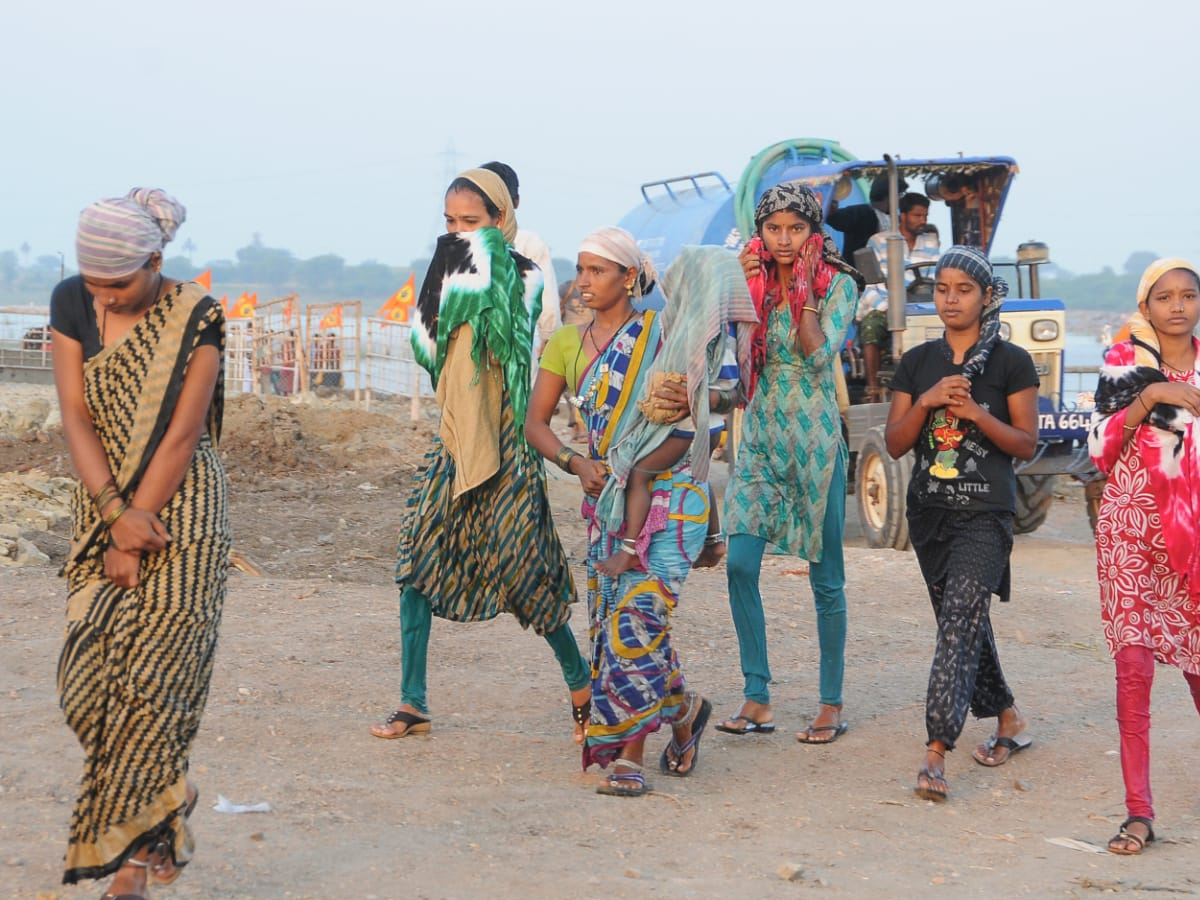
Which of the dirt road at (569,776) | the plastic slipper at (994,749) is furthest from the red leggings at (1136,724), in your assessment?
the plastic slipper at (994,749)

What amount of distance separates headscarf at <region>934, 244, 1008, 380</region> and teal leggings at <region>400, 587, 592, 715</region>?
5.47ft

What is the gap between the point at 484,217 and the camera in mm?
5285

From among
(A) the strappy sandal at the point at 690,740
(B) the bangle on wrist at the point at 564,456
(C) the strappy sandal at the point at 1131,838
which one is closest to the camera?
(C) the strappy sandal at the point at 1131,838

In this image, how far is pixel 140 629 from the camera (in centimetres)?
352

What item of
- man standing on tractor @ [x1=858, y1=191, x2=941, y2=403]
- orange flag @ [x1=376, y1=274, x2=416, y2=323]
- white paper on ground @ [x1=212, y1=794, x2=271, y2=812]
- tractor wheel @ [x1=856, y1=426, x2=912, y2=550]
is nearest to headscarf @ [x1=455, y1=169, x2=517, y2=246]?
white paper on ground @ [x1=212, y1=794, x2=271, y2=812]

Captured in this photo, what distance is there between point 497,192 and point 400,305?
22526mm

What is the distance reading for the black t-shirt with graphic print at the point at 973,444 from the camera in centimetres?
499

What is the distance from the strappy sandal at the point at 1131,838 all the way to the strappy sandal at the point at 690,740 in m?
1.34

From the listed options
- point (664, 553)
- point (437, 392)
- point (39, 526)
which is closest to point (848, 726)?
point (664, 553)

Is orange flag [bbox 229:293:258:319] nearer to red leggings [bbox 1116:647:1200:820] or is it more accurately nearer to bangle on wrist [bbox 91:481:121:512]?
red leggings [bbox 1116:647:1200:820]

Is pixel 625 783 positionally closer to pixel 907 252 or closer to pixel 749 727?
pixel 749 727

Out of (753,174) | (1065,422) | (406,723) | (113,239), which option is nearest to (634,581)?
(406,723)

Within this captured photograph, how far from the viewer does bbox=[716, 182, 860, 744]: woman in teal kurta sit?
546 cm

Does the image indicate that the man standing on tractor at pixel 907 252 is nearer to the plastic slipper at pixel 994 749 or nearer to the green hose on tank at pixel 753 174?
the green hose on tank at pixel 753 174
